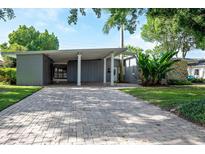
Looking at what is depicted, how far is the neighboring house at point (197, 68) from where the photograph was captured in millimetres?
37100

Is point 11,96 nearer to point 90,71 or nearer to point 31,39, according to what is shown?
point 90,71

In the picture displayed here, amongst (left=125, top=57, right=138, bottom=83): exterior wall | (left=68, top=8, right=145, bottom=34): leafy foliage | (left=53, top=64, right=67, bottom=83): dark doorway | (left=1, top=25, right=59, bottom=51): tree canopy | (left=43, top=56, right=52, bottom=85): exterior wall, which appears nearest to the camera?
(left=68, top=8, right=145, bottom=34): leafy foliage

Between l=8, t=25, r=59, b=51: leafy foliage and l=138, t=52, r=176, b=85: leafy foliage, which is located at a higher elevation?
l=8, t=25, r=59, b=51: leafy foliage

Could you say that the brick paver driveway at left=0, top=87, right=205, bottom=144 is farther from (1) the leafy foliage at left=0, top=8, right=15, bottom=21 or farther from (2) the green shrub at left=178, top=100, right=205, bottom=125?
(1) the leafy foliage at left=0, top=8, right=15, bottom=21

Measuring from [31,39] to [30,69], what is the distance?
151ft

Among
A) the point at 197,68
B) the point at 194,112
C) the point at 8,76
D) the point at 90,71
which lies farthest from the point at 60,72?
the point at 194,112

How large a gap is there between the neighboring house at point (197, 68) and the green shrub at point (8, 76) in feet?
82.4

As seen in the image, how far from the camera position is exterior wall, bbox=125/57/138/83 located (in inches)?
1087

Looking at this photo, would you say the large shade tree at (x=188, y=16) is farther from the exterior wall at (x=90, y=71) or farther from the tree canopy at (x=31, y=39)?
the tree canopy at (x=31, y=39)

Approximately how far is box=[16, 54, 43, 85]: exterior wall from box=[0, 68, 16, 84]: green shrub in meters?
1.46

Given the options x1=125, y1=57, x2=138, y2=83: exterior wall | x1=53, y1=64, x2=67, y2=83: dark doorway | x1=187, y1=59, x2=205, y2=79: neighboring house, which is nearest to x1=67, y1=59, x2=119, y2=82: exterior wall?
x1=125, y1=57, x2=138, y2=83: exterior wall

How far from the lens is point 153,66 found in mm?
21953
